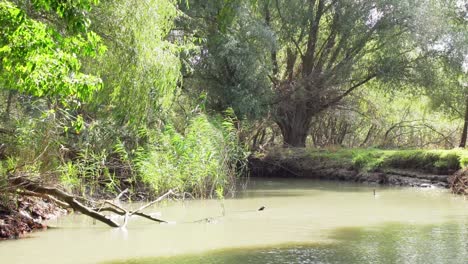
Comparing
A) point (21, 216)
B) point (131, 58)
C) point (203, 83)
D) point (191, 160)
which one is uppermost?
point (203, 83)

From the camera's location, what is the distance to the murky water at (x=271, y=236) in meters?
8.10

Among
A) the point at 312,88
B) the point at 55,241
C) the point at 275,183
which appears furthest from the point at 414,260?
the point at 312,88

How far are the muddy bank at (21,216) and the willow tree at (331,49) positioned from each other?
13.9 meters

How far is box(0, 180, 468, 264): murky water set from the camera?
810 cm

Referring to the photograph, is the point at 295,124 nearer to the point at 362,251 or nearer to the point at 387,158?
the point at 387,158

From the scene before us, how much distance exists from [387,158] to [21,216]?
14429 millimetres

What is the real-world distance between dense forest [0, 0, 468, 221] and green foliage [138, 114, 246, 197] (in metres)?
0.03

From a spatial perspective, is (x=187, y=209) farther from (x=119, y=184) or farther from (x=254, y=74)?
(x=254, y=74)

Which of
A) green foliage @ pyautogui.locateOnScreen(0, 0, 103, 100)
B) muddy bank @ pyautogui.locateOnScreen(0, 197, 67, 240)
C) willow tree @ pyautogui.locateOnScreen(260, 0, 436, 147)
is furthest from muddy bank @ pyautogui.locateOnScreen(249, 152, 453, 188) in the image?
green foliage @ pyautogui.locateOnScreen(0, 0, 103, 100)

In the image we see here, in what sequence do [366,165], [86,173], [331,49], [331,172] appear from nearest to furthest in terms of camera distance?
[86,173] → [366,165] → [331,172] → [331,49]

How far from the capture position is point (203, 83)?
2177cm

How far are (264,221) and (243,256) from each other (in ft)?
10.9

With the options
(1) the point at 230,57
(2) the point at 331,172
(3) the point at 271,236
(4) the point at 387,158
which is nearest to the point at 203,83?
(1) the point at 230,57

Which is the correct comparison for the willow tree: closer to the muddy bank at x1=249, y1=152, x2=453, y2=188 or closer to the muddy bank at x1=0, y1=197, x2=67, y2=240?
the muddy bank at x1=249, y1=152, x2=453, y2=188
